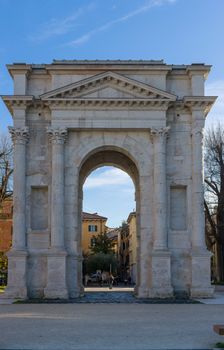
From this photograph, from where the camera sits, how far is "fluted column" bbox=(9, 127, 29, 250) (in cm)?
3509

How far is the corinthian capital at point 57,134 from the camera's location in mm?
35625

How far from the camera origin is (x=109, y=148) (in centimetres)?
3719

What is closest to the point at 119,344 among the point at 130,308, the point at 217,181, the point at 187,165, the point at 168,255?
the point at 130,308

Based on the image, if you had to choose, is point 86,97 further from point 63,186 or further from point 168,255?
point 168,255

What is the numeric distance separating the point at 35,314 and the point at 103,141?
1477 cm

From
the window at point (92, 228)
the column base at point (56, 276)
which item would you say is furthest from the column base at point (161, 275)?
the window at point (92, 228)

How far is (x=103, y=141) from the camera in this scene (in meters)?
36.6

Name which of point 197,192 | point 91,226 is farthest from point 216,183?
point 91,226

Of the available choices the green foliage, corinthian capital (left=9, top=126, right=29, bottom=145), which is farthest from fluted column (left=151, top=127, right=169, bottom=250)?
the green foliage

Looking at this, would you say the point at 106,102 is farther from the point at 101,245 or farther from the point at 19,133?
the point at 101,245

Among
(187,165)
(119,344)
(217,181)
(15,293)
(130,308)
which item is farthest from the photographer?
(217,181)

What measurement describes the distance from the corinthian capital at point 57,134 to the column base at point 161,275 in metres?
8.18

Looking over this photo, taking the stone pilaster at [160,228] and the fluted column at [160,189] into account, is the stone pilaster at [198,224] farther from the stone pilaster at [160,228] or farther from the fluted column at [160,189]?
the fluted column at [160,189]

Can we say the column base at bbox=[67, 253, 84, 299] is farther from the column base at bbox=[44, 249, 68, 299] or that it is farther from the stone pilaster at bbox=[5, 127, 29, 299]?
the stone pilaster at bbox=[5, 127, 29, 299]
